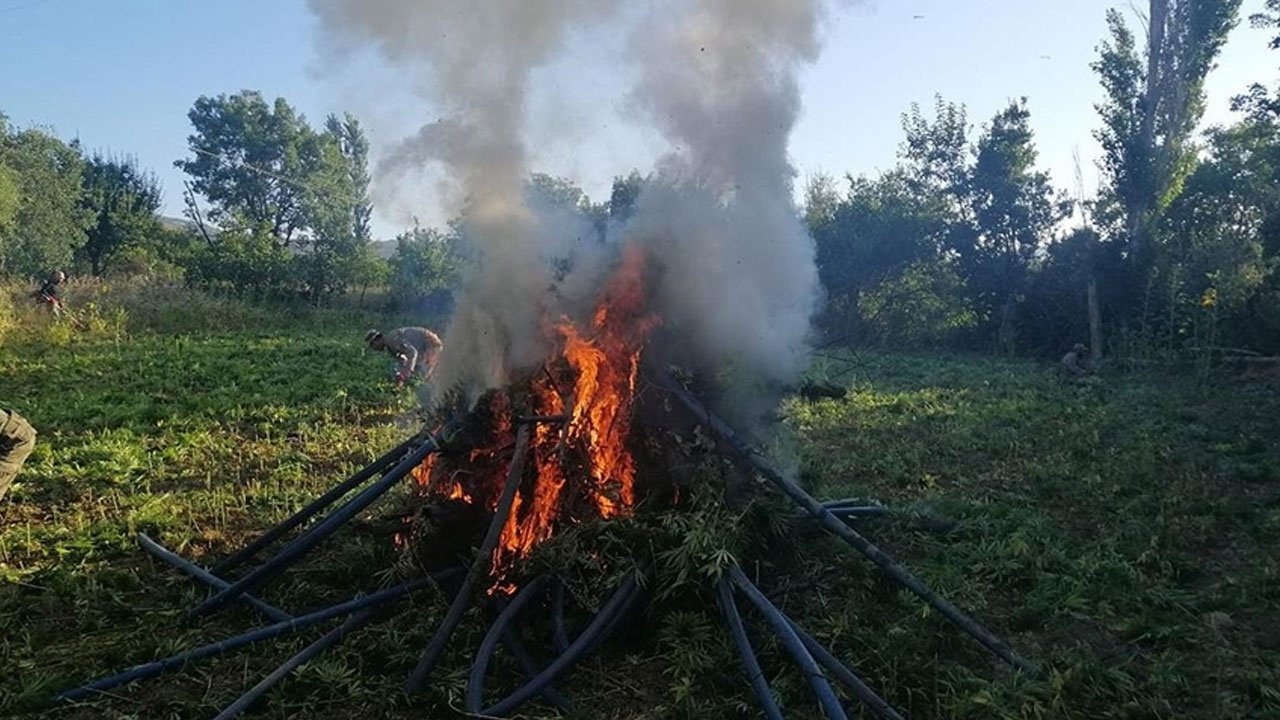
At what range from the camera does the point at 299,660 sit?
4289mm

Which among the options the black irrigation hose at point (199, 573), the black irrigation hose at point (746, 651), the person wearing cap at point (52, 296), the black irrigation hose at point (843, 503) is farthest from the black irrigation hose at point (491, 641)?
the person wearing cap at point (52, 296)

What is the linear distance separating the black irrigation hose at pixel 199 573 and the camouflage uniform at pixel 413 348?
22.9ft

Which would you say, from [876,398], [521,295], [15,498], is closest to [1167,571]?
[521,295]

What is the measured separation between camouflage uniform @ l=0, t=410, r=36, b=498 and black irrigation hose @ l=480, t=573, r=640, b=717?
479cm

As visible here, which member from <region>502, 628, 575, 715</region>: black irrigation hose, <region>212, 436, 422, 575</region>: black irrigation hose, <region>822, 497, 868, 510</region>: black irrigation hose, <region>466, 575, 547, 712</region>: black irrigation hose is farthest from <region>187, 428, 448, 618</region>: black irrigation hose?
<region>822, 497, 868, 510</region>: black irrigation hose

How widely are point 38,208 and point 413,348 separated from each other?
93.1 ft

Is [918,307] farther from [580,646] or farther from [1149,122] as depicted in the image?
[580,646]

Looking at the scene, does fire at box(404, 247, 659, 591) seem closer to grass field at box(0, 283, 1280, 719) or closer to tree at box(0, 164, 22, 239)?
grass field at box(0, 283, 1280, 719)

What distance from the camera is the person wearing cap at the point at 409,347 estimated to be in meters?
13.0

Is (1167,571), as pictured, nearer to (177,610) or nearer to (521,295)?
(521,295)

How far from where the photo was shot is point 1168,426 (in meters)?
11.0

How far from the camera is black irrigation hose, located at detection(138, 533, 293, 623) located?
16.3 feet

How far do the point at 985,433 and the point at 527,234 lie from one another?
302 inches

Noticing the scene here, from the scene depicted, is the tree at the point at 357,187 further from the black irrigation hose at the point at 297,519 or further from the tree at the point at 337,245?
the black irrigation hose at the point at 297,519
